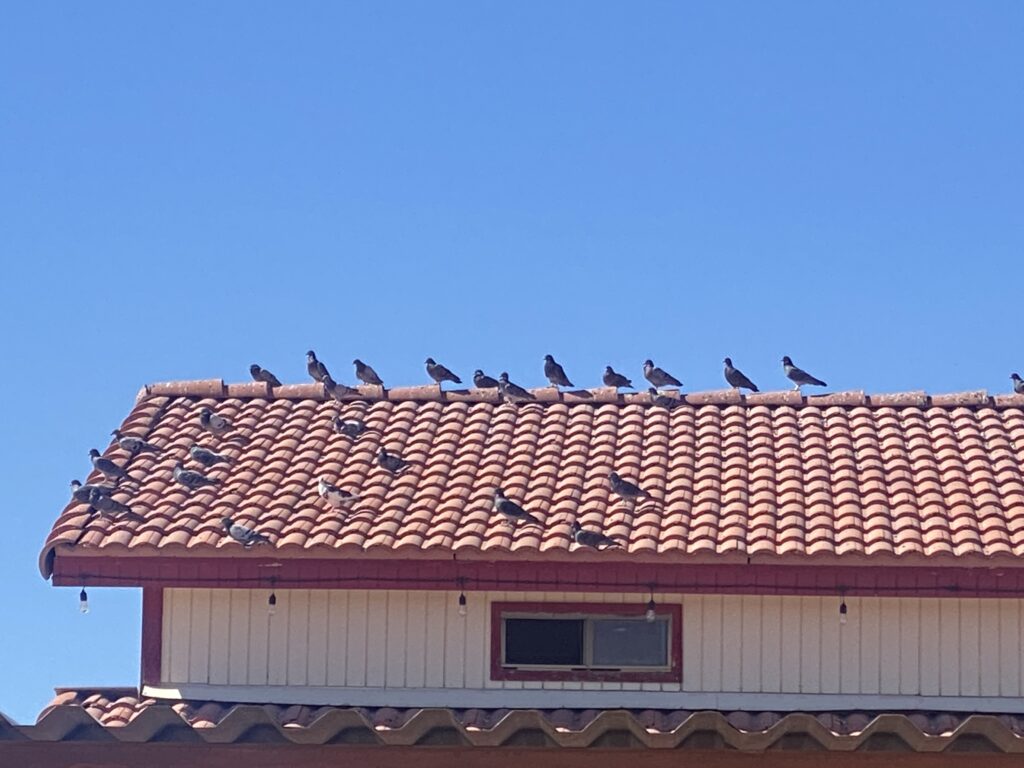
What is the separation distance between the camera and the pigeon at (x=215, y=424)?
57.2 feet

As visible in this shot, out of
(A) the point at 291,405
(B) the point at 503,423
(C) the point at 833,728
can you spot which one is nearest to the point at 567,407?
(B) the point at 503,423

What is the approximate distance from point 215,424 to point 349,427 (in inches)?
42.4

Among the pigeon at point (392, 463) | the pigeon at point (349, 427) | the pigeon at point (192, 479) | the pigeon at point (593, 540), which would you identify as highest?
the pigeon at point (349, 427)

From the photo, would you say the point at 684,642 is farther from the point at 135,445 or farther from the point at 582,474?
the point at 135,445

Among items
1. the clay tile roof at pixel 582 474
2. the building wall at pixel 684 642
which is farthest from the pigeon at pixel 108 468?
the building wall at pixel 684 642

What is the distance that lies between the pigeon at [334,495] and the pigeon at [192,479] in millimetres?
877

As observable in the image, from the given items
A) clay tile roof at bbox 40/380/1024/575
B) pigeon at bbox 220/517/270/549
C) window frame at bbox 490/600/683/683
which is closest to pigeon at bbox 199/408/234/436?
clay tile roof at bbox 40/380/1024/575

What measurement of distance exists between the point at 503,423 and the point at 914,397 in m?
3.40

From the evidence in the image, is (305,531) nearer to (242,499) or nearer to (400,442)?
(242,499)

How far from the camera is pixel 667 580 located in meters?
15.0

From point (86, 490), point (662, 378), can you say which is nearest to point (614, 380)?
point (662, 378)

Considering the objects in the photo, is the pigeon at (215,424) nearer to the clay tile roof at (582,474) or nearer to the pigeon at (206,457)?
the clay tile roof at (582,474)

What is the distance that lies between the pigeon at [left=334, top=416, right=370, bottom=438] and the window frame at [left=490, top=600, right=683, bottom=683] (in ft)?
8.88

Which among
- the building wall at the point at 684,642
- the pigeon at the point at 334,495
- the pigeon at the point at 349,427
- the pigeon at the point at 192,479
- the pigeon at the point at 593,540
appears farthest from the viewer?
the pigeon at the point at 349,427
